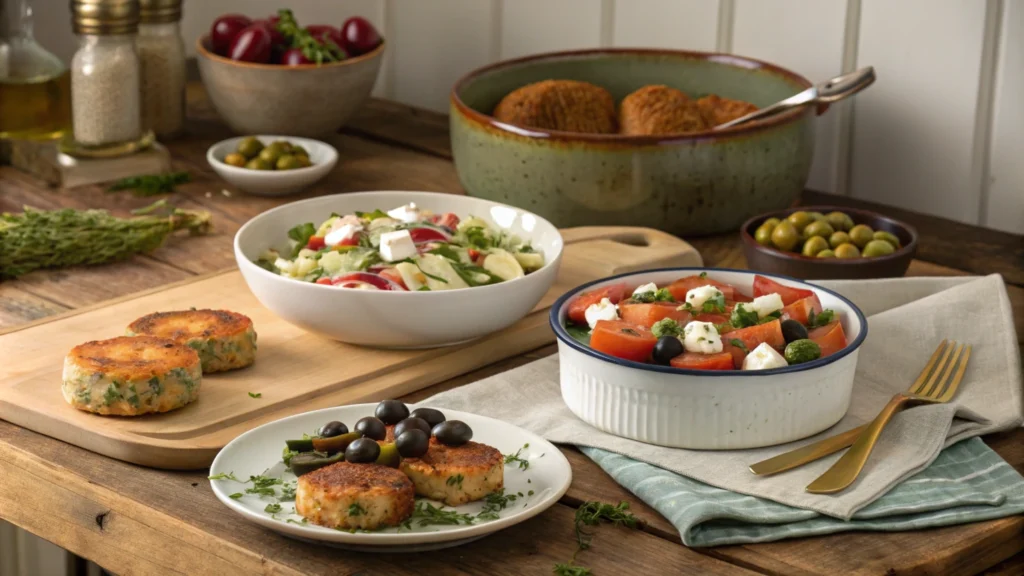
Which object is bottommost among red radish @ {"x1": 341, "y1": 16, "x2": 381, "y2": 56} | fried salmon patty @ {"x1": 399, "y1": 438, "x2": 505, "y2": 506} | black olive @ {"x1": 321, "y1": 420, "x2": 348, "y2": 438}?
fried salmon patty @ {"x1": 399, "y1": 438, "x2": 505, "y2": 506}

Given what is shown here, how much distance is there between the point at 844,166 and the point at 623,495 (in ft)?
3.37

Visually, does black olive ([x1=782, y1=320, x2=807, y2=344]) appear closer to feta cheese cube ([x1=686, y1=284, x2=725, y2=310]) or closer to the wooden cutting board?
feta cheese cube ([x1=686, y1=284, x2=725, y2=310])

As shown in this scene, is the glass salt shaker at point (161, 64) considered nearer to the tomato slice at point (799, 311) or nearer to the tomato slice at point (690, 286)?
the tomato slice at point (690, 286)

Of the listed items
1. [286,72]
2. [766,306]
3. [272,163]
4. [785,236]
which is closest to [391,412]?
[766,306]

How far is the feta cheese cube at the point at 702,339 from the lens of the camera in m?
1.08

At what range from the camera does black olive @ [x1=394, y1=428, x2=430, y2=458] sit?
3.19 feet

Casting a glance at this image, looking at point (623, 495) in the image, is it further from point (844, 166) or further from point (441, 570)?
point (844, 166)

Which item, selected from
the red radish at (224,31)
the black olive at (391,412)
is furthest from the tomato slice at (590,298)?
the red radish at (224,31)

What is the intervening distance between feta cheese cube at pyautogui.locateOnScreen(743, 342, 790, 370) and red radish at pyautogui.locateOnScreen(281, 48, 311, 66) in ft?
3.61

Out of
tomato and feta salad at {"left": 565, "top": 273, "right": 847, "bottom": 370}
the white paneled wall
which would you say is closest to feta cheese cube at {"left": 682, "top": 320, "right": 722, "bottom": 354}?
tomato and feta salad at {"left": 565, "top": 273, "right": 847, "bottom": 370}

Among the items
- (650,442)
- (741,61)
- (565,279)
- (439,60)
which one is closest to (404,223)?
(565,279)

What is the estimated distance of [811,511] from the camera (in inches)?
38.9

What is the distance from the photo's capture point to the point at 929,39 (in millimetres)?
1772

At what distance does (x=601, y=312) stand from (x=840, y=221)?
0.51 metres
